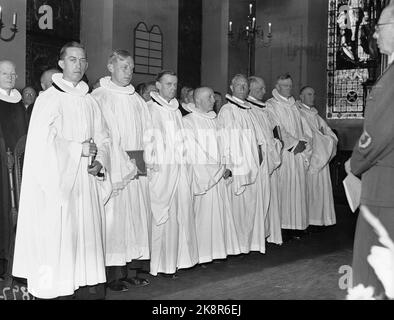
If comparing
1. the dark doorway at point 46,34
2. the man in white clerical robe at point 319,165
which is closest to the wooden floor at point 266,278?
the man in white clerical robe at point 319,165

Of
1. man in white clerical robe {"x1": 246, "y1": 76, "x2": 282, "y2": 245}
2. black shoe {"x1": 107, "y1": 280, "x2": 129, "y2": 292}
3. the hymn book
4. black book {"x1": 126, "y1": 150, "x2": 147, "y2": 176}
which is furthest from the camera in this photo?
man in white clerical robe {"x1": 246, "y1": 76, "x2": 282, "y2": 245}

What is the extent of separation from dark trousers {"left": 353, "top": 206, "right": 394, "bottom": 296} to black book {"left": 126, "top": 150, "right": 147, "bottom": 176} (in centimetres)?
234

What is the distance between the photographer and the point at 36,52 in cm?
830

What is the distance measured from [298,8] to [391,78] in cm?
474

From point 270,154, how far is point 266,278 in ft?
5.82

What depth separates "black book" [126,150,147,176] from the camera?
15.8ft

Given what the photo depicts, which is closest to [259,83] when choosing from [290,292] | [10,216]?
[290,292]

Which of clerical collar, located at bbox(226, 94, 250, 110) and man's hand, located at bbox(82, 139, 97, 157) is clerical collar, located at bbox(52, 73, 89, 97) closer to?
man's hand, located at bbox(82, 139, 97, 157)

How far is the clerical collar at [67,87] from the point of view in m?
4.00

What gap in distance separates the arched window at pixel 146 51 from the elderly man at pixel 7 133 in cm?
248

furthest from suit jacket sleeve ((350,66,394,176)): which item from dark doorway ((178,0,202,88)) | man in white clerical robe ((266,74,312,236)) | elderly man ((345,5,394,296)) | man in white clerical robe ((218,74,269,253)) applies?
dark doorway ((178,0,202,88))

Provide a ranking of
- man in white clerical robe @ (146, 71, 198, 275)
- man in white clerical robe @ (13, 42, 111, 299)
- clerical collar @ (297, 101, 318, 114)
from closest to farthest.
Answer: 1. man in white clerical robe @ (13, 42, 111, 299)
2. man in white clerical robe @ (146, 71, 198, 275)
3. clerical collar @ (297, 101, 318, 114)

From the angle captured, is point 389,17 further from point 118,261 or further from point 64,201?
point 118,261

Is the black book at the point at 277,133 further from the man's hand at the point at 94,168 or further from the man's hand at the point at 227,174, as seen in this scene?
the man's hand at the point at 94,168
